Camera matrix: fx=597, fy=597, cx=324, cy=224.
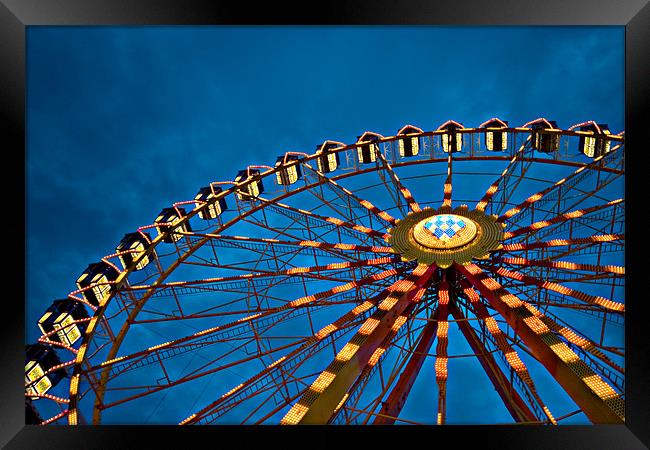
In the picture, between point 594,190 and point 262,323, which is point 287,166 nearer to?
point 262,323

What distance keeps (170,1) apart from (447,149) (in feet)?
56.6

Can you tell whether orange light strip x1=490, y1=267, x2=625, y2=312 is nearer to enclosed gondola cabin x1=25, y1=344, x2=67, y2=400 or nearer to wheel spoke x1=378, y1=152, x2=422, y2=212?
wheel spoke x1=378, y1=152, x2=422, y2=212

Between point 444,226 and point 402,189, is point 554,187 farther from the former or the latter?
point 444,226

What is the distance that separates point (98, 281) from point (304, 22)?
1440 cm

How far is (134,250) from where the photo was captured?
64.3ft

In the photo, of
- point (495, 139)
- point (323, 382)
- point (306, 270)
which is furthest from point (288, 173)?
point (323, 382)

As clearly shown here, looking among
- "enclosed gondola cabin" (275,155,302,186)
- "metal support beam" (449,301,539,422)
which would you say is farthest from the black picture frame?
"enclosed gondola cabin" (275,155,302,186)

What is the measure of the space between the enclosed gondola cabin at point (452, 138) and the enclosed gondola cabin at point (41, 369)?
14.3 metres

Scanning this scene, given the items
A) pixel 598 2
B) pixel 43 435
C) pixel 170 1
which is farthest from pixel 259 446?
pixel 598 2

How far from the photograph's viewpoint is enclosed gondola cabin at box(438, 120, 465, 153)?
21.3 metres

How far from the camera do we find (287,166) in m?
20.7

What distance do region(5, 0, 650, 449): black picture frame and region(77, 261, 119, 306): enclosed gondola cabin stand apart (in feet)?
37.5

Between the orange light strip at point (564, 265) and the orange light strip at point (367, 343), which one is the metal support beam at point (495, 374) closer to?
the orange light strip at point (367, 343)

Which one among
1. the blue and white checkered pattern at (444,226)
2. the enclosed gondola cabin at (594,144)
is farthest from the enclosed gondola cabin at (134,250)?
the enclosed gondola cabin at (594,144)
